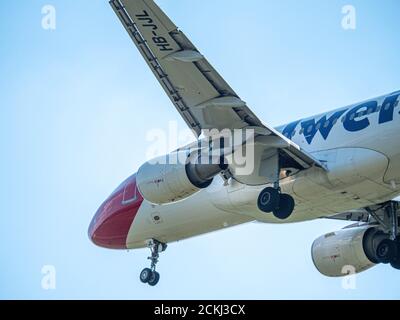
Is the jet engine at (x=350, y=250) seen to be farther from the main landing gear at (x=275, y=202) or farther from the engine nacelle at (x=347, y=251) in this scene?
the main landing gear at (x=275, y=202)

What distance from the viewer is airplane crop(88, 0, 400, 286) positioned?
17203 mm

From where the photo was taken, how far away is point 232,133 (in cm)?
1825

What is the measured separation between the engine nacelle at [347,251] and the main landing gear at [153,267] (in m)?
4.61

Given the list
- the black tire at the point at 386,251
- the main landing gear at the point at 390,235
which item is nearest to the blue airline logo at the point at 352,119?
the main landing gear at the point at 390,235

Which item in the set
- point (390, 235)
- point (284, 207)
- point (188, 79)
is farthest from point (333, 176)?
point (390, 235)

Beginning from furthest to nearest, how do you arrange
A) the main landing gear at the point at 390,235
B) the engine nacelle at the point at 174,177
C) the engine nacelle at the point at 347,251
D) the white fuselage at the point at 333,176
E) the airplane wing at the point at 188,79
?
the engine nacelle at the point at 347,251 → the main landing gear at the point at 390,235 → the engine nacelle at the point at 174,177 → the white fuselage at the point at 333,176 → the airplane wing at the point at 188,79

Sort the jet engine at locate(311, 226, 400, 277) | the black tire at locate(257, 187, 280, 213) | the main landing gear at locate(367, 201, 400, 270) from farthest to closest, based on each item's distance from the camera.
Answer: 1. the jet engine at locate(311, 226, 400, 277)
2. the main landing gear at locate(367, 201, 400, 270)
3. the black tire at locate(257, 187, 280, 213)

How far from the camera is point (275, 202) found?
1833 cm

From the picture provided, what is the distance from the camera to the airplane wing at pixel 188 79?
16.5 m

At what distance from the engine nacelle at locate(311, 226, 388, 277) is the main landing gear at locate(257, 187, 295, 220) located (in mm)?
4808

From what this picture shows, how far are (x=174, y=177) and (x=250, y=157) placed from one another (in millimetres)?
1848

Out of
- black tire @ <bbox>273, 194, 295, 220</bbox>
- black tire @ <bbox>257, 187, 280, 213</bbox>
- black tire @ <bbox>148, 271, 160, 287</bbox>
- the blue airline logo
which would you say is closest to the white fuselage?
the blue airline logo

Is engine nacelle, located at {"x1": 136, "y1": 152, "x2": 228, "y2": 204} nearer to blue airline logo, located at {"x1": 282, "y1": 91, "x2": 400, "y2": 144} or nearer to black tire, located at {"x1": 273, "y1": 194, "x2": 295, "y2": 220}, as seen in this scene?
black tire, located at {"x1": 273, "y1": 194, "x2": 295, "y2": 220}

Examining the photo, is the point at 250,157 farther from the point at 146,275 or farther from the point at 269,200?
the point at 146,275
